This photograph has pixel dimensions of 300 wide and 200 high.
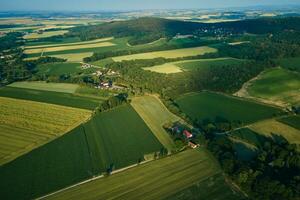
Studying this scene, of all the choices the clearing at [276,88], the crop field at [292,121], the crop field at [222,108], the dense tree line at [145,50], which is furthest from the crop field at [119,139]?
the dense tree line at [145,50]

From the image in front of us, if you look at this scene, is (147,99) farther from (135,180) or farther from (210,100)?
(135,180)

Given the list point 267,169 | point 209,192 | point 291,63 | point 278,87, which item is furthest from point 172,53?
point 209,192

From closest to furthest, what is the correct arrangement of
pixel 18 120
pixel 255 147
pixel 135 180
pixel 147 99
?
pixel 135 180 < pixel 255 147 < pixel 18 120 < pixel 147 99

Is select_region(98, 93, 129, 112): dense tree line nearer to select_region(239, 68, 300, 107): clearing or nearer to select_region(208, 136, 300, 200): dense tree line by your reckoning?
select_region(208, 136, 300, 200): dense tree line

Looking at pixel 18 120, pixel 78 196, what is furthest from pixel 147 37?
pixel 78 196

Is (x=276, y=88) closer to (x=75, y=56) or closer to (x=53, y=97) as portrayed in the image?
(x=53, y=97)

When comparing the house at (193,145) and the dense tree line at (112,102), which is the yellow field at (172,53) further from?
the house at (193,145)

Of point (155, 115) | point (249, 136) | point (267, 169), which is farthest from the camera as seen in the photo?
point (155, 115)
